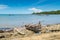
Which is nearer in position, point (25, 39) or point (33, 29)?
point (25, 39)

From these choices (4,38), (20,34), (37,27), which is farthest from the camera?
(37,27)

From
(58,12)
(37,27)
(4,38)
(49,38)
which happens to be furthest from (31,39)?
(58,12)

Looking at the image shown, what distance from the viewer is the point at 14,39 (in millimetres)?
11141

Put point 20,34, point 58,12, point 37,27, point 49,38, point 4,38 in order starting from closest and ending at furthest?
1. point 49,38
2. point 4,38
3. point 20,34
4. point 37,27
5. point 58,12

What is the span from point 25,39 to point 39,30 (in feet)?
11.2

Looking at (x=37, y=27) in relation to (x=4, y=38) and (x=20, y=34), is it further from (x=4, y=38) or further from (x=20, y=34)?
(x=4, y=38)

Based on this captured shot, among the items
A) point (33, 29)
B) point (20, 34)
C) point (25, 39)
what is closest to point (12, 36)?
point (20, 34)

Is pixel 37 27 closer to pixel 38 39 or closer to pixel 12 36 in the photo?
pixel 12 36

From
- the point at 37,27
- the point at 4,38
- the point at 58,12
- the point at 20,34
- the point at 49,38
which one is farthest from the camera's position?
the point at 58,12

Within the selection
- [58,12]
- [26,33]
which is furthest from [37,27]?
[58,12]

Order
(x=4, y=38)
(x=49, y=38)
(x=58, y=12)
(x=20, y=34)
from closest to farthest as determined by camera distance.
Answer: (x=49, y=38)
(x=4, y=38)
(x=20, y=34)
(x=58, y=12)

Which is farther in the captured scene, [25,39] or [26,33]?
[26,33]

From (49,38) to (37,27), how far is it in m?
3.53

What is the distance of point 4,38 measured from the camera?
1175 centimetres
